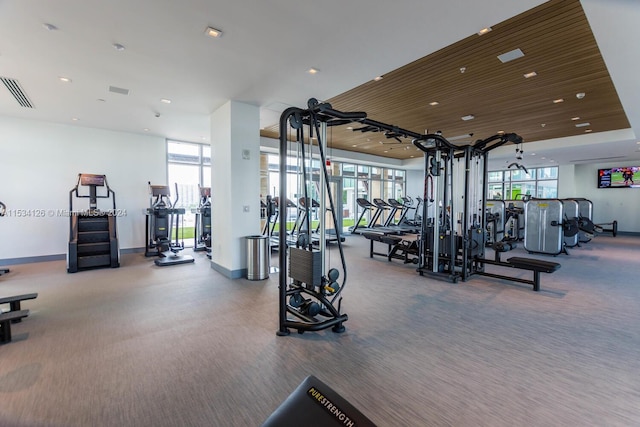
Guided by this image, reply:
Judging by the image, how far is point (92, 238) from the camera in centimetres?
600

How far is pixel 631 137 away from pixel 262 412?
1072 cm

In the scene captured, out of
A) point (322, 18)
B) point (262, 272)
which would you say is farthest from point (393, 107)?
point (262, 272)

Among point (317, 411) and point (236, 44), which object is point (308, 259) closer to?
point (317, 411)

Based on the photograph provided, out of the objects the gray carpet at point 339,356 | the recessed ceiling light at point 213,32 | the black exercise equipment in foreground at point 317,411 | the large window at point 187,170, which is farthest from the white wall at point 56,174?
the black exercise equipment in foreground at point 317,411

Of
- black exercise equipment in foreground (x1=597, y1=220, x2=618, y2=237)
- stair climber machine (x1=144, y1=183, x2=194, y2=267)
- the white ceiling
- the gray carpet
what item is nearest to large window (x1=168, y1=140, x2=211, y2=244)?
stair climber machine (x1=144, y1=183, x2=194, y2=267)

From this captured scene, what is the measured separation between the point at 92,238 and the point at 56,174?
2112mm

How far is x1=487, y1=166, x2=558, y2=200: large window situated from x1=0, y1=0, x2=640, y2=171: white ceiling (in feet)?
31.2

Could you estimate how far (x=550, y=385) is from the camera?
2252 millimetres

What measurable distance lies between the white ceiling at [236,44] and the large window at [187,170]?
314 centimetres

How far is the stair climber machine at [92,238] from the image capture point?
5.71m

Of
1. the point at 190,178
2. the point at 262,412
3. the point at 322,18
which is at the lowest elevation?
the point at 262,412

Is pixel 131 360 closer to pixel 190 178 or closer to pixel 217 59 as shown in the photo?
pixel 217 59

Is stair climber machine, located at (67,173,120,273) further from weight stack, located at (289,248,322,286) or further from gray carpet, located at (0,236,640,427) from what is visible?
weight stack, located at (289,248,322,286)

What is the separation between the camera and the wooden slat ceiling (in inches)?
134
